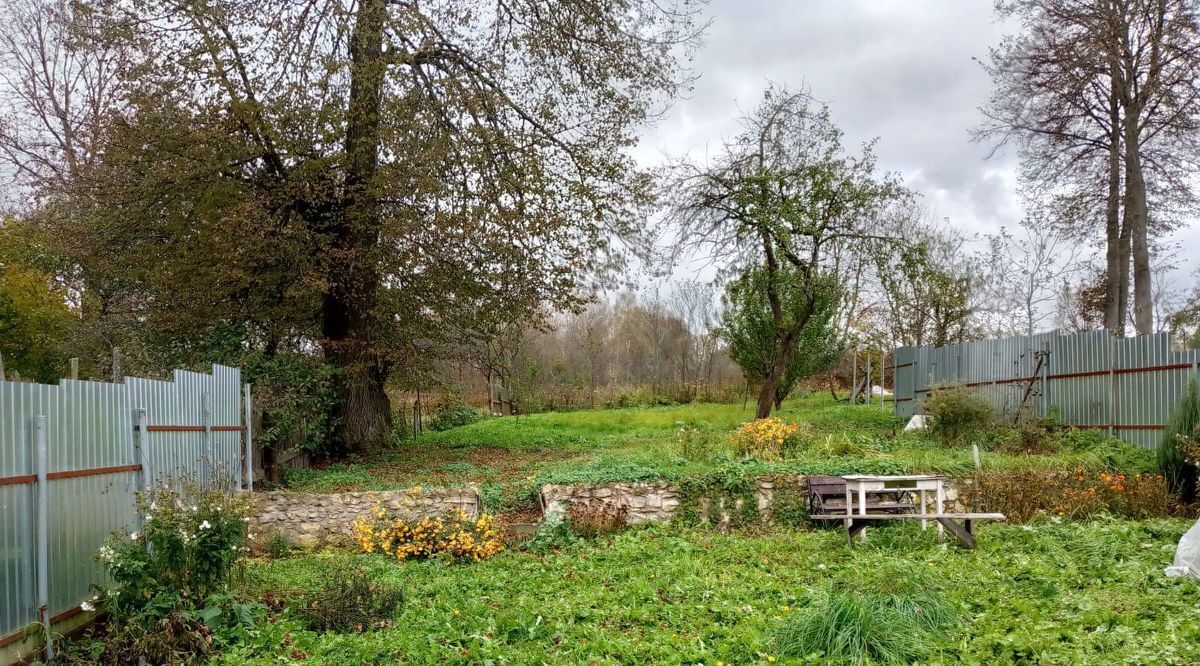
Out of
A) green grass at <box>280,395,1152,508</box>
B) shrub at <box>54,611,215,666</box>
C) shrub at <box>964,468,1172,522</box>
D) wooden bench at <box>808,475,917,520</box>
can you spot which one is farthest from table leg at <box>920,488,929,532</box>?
shrub at <box>54,611,215,666</box>

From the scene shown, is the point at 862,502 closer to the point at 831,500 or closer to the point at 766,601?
the point at 831,500

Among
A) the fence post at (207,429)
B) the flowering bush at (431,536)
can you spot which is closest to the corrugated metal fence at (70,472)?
the fence post at (207,429)

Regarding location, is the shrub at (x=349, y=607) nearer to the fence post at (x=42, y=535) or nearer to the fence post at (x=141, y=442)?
the fence post at (x=42, y=535)

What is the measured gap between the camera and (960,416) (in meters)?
13.3

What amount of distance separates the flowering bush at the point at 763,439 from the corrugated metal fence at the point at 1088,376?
3.90 metres

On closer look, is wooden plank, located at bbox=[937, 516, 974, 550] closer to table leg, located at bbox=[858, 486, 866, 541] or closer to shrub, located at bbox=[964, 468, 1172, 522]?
table leg, located at bbox=[858, 486, 866, 541]

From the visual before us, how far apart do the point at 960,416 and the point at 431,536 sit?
28.8ft

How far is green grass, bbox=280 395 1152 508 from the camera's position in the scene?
1048cm

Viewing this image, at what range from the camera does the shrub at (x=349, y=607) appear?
6082 mm

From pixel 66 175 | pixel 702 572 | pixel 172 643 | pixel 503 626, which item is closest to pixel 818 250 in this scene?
pixel 702 572

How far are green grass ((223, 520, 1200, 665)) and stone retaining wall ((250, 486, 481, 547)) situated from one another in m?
1.02

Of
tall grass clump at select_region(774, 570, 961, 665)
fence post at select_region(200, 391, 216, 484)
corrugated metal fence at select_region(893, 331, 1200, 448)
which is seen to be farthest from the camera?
Answer: corrugated metal fence at select_region(893, 331, 1200, 448)

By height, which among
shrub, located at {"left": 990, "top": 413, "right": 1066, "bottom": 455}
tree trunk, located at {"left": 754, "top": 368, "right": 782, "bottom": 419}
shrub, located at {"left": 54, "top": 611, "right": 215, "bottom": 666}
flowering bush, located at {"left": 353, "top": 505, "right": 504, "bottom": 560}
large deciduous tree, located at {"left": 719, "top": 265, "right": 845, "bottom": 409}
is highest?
large deciduous tree, located at {"left": 719, "top": 265, "right": 845, "bottom": 409}

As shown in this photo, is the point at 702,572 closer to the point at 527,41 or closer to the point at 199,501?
the point at 199,501
